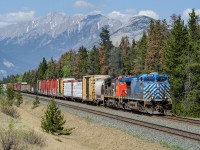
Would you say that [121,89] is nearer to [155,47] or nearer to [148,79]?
[148,79]

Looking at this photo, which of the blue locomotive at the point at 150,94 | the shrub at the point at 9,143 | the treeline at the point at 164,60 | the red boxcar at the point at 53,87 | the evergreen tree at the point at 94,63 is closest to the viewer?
the shrub at the point at 9,143

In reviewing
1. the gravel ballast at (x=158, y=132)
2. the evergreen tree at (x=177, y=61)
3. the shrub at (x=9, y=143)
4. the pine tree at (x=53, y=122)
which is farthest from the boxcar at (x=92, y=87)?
the shrub at (x=9, y=143)

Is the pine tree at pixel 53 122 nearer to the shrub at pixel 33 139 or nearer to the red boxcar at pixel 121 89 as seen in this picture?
the shrub at pixel 33 139

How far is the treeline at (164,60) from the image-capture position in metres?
43.4

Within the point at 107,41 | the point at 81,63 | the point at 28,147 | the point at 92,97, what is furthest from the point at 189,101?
the point at 107,41

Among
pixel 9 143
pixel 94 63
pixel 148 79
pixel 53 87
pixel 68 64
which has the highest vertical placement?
pixel 68 64

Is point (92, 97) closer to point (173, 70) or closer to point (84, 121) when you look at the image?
point (173, 70)

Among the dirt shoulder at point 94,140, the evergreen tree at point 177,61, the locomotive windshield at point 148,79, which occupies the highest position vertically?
the evergreen tree at point 177,61

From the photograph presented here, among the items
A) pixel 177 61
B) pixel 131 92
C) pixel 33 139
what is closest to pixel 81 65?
pixel 177 61

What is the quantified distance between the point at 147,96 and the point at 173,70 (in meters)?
16.2

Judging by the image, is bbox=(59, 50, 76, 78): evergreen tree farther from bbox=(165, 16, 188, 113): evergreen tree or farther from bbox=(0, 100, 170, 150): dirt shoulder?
bbox=(0, 100, 170, 150): dirt shoulder

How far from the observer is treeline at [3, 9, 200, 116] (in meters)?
43.4

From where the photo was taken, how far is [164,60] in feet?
177

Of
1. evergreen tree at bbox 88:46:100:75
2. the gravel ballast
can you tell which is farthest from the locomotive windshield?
evergreen tree at bbox 88:46:100:75
